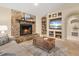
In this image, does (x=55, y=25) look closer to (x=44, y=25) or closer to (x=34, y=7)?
(x=44, y=25)

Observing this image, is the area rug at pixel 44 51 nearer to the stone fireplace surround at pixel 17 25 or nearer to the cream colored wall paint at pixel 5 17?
the stone fireplace surround at pixel 17 25

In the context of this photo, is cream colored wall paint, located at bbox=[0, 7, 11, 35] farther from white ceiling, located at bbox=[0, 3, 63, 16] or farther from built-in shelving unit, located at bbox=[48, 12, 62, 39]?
built-in shelving unit, located at bbox=[48, 12, 62, 39]

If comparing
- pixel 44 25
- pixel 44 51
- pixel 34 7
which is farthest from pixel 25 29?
pixel 44 51

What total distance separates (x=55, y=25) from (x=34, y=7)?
809 mm

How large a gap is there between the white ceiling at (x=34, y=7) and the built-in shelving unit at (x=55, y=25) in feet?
0.67

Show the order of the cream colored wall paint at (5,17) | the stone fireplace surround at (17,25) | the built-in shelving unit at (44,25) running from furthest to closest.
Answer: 1. the built-in shelving unit at (44,25)
2. the stone fireplace surround at (17,25)
3. the cream colored wall paint at (5,17)

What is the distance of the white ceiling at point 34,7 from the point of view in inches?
97.4

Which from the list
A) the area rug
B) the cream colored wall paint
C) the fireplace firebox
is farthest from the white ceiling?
the area rug

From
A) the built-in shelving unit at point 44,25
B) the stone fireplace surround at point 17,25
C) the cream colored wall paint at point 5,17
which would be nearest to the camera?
the cream colored wall paint at point 5,17

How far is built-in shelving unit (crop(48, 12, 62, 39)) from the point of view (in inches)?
103

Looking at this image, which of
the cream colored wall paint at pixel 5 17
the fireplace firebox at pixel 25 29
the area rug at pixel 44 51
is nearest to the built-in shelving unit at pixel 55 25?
the area rug at pixel 44 51

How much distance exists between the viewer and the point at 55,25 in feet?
8.80

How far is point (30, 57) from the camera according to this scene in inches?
101

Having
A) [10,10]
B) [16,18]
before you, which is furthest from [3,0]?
[16,18]
